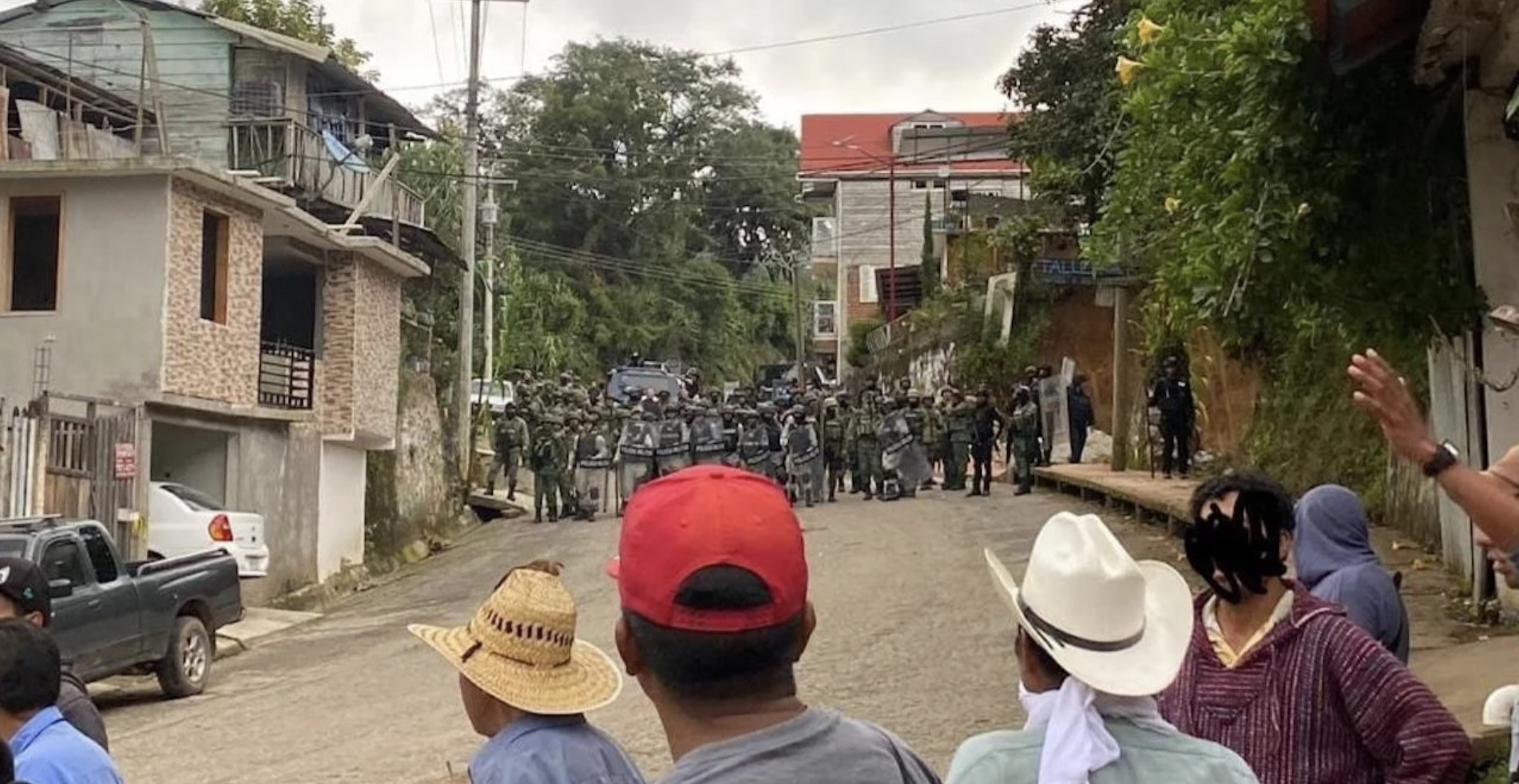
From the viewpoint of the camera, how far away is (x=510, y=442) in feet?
92.5

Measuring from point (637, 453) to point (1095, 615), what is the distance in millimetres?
22684

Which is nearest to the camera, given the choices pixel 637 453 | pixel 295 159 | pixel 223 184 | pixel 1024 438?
pixel 223 184

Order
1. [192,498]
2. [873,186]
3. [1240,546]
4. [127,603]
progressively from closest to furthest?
[1240,546] < [127,603] < [192,498] < [873,186]

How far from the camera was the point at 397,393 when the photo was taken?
2645 centimetres

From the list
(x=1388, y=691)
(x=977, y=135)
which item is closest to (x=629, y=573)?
(x=1388, y=691)

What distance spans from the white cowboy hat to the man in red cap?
1.70 feet

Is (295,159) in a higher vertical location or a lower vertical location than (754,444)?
higher

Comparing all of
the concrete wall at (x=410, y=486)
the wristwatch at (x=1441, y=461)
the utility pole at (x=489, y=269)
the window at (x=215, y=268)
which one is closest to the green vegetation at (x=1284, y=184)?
the wristwatch at (x=1441, y=461)

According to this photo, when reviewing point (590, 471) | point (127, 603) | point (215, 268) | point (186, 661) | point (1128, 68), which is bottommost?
point (186, 661)

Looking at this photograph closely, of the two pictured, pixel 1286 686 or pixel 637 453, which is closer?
pixel 1286 686

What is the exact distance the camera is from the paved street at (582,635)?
1069cm

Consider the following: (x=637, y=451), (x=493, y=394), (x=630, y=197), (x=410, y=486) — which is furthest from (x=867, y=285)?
(x=637, y=451)

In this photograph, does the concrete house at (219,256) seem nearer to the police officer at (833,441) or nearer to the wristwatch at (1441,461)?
the police officer at (833,441)

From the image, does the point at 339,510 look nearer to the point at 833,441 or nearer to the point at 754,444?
the point at 754,444
